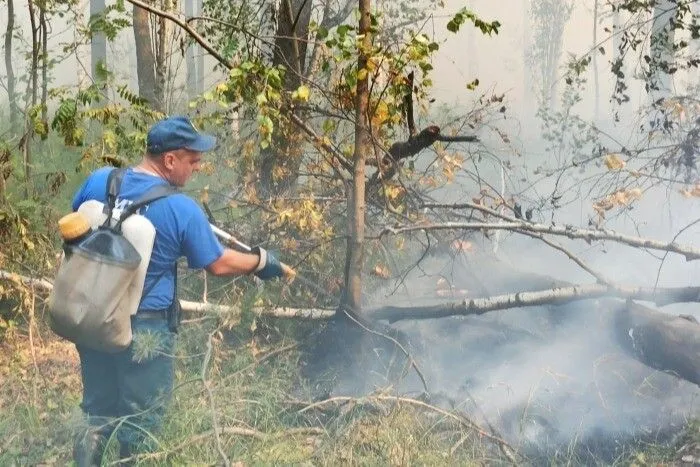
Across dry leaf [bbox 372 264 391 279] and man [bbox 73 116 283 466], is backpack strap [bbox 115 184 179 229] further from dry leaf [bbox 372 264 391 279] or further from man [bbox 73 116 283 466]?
dry leaf [bbox 372 264 391 279]

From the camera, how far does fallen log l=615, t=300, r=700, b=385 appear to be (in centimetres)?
503

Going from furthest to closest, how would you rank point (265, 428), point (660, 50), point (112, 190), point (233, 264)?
1. point (660, 50)
2. point (265, 428)
3. point (233, 264)
4. point (112, 190)

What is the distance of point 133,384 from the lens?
361cm

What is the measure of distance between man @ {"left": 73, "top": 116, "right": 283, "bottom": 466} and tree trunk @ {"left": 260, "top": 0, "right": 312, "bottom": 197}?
6.91 ft

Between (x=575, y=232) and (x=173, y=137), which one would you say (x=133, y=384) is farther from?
(x=575, y=232)

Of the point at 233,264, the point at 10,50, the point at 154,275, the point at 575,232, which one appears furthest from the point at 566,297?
the point at 10,50

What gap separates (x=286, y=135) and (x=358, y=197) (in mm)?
931

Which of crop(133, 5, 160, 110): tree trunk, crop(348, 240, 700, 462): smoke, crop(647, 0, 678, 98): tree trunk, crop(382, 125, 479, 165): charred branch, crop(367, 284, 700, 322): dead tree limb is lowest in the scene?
crop(348, 240, 700, 462): smoke

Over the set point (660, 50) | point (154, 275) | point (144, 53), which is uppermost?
point (144, 53)

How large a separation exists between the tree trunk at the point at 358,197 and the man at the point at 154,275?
1.45m

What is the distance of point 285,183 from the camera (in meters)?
6.26

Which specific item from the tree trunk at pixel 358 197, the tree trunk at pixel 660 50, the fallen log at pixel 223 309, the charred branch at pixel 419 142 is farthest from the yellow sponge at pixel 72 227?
the tree trunk at pixel 660 50

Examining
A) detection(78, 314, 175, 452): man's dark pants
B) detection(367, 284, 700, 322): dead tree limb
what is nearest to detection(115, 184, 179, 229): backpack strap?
detection(78, 314, 175, 452): man's dark pants

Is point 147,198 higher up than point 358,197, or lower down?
higher up
